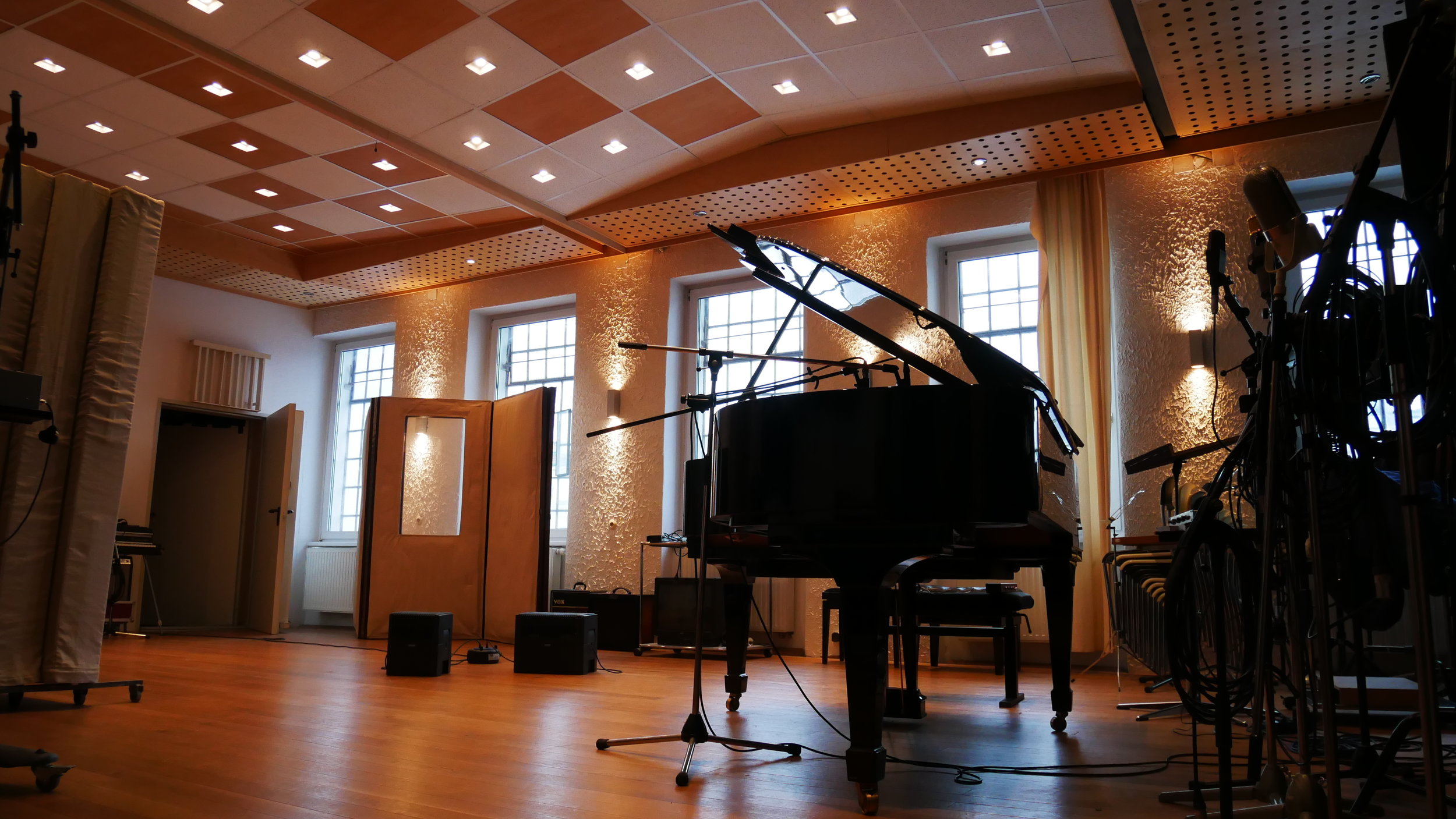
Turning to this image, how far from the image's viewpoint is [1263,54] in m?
4.64

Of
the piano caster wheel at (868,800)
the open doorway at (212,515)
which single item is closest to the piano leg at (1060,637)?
the piano caster wheel at (868,800)

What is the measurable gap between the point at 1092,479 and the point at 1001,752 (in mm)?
3056

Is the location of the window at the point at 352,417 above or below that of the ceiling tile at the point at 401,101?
below

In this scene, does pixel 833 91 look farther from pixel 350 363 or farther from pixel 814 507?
pixel 350 363

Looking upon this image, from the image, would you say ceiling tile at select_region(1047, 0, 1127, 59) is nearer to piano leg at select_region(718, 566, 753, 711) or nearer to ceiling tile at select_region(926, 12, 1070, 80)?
ceiling tile at select_region(926, 12, 1070, 80)

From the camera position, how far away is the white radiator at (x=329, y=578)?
338 inches

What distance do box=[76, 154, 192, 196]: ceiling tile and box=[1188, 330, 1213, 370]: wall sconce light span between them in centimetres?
679

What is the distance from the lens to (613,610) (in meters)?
6.60

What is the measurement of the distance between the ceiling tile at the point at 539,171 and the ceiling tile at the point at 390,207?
0.99 metres

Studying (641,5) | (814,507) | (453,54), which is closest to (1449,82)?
(814,507)

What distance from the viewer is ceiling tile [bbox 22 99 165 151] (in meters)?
5.76

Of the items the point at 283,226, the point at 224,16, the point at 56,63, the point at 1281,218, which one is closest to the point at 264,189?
the point at 283,226

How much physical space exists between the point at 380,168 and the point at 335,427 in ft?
12.1

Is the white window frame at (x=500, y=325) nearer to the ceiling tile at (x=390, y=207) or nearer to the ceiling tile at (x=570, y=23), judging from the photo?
the ceiling tile at (x=390, y=207)
